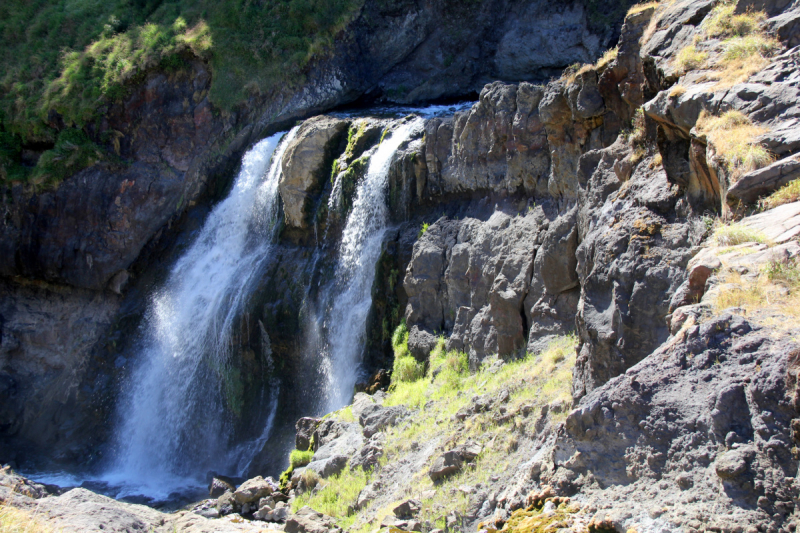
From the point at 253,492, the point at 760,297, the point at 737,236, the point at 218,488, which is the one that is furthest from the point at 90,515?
the point at 218,488

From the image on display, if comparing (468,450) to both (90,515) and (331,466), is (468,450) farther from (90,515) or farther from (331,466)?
(90,515)

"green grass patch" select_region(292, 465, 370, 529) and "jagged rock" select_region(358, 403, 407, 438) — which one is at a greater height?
"jagged rock" select_region(358, 403, 407, 438)

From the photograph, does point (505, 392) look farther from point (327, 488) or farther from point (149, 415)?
point (149, 415)

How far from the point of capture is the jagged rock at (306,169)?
58.0ft

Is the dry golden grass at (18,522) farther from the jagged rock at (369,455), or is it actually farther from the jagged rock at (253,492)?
the jagged rock at (253,492)

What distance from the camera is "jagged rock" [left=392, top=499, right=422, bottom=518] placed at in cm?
727

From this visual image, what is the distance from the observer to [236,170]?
69.7 feet

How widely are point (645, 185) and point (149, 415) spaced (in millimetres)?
16348

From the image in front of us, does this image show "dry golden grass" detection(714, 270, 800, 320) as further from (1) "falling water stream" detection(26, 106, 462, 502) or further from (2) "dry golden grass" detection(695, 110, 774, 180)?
(1) "falling water stream" detection(26, 106, 462, 502)

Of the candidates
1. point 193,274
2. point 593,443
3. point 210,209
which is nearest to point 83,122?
point 210,209

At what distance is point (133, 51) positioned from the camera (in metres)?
24.0

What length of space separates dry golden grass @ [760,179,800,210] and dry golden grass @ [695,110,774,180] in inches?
13.4

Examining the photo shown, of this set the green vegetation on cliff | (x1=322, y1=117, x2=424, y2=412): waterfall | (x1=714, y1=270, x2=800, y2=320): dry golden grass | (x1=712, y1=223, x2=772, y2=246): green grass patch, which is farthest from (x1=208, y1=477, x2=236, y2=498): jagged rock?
the green vegetation on cliff

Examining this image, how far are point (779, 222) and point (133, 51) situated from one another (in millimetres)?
24938
